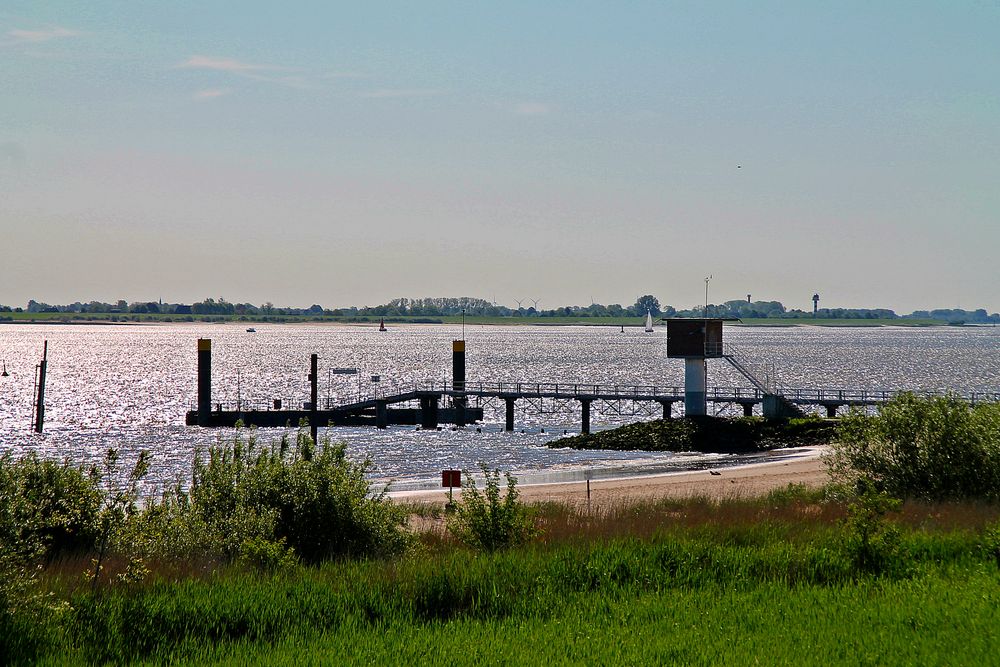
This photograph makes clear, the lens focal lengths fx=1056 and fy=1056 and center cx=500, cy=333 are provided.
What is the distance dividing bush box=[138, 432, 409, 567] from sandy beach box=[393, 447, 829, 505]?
11972 millimetres

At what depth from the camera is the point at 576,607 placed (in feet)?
44.2

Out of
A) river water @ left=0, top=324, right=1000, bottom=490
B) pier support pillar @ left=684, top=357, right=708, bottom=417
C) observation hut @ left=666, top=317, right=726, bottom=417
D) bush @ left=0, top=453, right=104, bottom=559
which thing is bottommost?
river water @ left=0, top=324, right=1000, bottom=490

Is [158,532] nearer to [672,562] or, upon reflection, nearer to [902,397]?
[672,562]

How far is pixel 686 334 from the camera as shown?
59750 mm

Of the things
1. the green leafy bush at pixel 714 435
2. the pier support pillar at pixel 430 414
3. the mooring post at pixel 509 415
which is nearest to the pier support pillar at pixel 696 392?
the green leafy bush at pixel 714 435

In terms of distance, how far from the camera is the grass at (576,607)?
11.4 metres

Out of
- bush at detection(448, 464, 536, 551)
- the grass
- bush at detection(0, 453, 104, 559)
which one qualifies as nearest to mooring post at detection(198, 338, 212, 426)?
bush at detection(0, 453, 104, 559)

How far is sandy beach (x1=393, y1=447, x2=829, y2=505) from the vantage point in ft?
108

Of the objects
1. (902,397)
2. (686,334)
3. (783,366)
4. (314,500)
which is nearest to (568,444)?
(686,334)

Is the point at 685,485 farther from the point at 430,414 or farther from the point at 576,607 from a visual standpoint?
the point at 430,414

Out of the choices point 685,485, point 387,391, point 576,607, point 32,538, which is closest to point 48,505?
point 32,538

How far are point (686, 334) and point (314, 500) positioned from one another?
44.2 m

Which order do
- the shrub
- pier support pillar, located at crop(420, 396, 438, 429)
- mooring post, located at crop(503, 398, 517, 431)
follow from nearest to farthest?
the shrub
mooring post, located at crop(503, 398, 517, 431)
pier support pillar, located at crop(420, 396, 438, 429)

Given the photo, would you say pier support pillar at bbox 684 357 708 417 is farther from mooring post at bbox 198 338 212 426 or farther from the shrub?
the shrub
